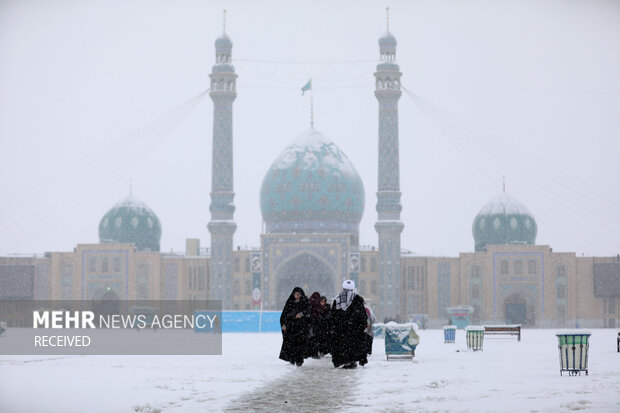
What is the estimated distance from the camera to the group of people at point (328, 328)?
46.4 feet

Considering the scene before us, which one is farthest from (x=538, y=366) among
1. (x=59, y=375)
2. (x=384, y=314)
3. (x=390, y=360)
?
(x=384, y=314)

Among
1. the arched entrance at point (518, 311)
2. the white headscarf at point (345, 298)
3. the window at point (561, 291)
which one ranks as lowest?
the arched entrance at point (518, 311)

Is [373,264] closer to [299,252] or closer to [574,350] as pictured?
[299,252]

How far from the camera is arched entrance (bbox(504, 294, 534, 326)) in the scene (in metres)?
47.9

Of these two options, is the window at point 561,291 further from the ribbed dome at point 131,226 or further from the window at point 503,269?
the ribbed dome at point 131,226

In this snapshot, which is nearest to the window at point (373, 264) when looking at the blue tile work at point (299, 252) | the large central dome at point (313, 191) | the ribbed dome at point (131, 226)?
the blue tile work at point (299, 252)

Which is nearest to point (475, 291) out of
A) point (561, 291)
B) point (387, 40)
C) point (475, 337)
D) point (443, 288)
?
point (443, 288)

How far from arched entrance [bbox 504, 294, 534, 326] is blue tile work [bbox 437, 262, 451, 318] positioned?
8.64 feet

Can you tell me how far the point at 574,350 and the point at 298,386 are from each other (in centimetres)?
345

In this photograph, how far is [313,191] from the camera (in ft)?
162

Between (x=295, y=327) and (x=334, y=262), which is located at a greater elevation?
(x=334, y=262)

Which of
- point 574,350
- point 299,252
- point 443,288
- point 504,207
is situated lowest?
point 574,350

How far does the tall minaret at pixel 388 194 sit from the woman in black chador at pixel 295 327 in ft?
101

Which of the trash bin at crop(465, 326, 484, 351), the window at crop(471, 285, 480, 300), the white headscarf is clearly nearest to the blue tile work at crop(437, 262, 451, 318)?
the window at crop(471, 285, 480, 300)
